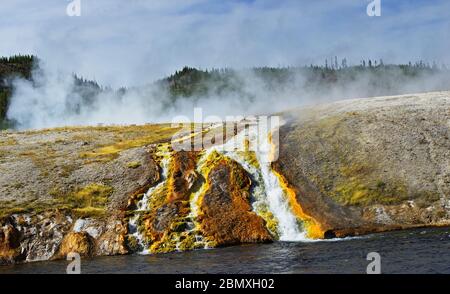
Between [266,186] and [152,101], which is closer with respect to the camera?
[266,186]

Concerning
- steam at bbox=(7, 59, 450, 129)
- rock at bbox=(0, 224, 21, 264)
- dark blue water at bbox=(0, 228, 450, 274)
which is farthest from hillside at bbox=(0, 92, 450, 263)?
steam at bbox=(7, 59, 450, 129)

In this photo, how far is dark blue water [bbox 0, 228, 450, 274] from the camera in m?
27.2

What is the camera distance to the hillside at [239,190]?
37781 mm

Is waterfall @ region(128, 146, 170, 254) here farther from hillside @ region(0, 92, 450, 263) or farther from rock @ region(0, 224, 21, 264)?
rock @ region(0, 224, 21, 264)

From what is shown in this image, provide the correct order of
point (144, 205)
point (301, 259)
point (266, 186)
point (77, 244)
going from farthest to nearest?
point (266, 186)
point (144, 205)
point (77, 244)
point (301, 259)

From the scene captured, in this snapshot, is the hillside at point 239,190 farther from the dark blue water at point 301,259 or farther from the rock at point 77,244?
the dark blue water at point 301,259

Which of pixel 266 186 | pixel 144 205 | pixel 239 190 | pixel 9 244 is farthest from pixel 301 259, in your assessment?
pixel 9 244

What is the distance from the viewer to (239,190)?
1661 inches

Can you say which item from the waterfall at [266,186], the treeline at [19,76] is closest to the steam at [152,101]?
the treeline at [19,76]

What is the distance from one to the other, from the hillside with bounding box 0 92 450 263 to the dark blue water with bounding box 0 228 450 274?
2277 millimetres

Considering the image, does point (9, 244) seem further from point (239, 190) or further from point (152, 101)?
point (152, 101)

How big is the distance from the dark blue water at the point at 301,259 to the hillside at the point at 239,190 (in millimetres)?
2277

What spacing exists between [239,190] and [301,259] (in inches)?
508

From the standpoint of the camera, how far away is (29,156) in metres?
56.2
